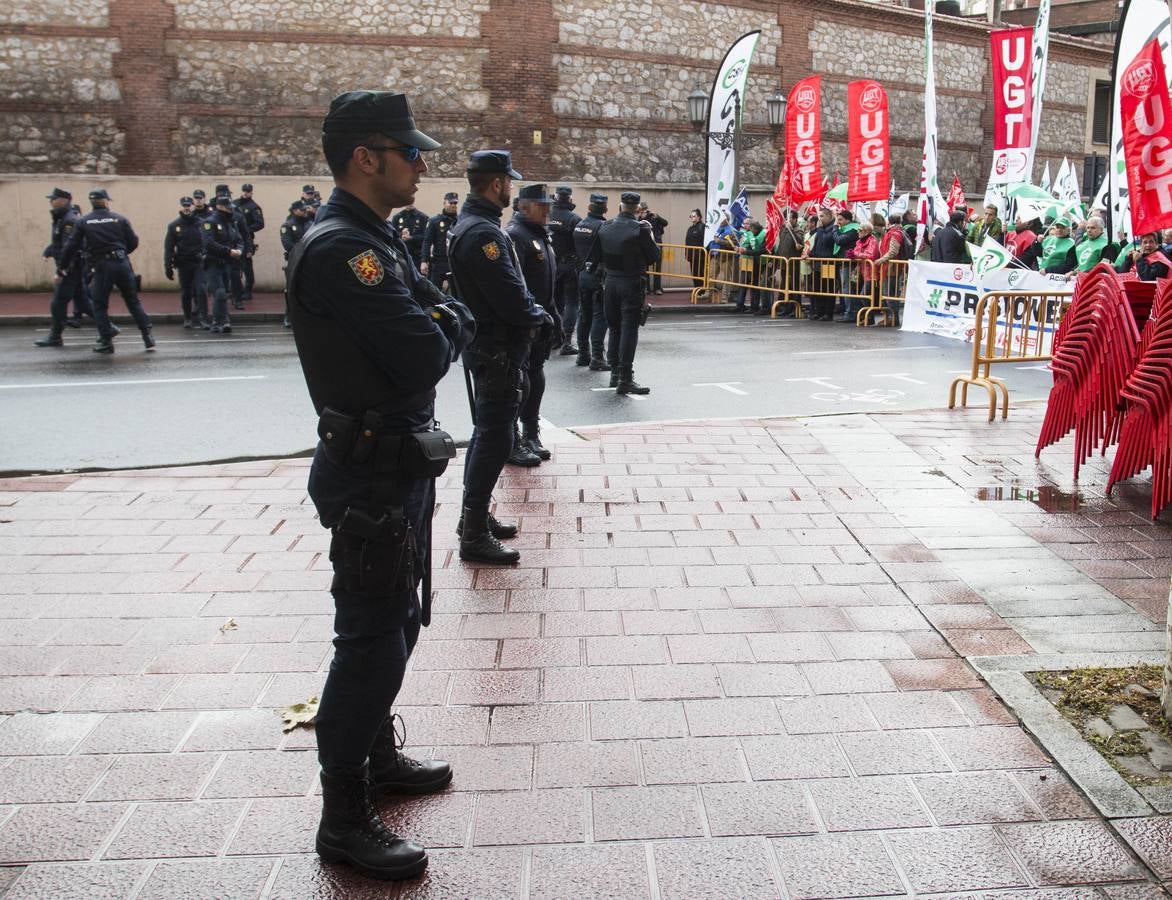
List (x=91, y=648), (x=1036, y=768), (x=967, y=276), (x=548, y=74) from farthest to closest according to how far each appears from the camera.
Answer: (x=548, y=74) < (x=967, y=276) < (x=91, y=648) < (x=1036, y=768)

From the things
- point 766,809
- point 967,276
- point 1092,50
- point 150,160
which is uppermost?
point 1092,50

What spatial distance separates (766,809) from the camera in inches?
125

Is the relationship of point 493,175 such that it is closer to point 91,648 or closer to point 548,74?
point 91,648

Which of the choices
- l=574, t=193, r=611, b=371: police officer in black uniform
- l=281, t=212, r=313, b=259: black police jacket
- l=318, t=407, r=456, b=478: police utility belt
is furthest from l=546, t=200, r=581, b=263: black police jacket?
l=318, t=407, r=456, b=478: police utility belt

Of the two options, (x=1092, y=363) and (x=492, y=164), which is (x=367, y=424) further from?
(x=1092, y=363)

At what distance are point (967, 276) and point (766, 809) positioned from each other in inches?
527

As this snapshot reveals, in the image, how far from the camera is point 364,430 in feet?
9.46

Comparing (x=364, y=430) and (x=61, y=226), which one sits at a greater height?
(x=61, y=226)

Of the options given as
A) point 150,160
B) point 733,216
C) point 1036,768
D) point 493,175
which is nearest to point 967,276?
point 733,216

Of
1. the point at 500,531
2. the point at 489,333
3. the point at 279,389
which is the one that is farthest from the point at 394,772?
the point at 279,389

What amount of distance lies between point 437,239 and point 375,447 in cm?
1325

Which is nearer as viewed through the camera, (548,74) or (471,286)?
(471,286)

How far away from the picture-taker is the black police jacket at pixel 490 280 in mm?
5523

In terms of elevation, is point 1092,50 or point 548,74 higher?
point 1092,50
